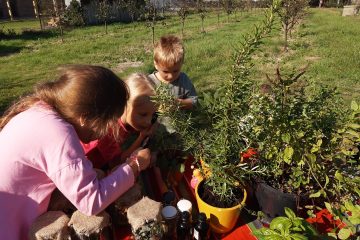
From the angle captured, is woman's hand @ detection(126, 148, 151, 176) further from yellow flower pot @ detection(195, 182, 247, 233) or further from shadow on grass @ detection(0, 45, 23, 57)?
shadow on grass @ detection(0, 45, 23, 57)

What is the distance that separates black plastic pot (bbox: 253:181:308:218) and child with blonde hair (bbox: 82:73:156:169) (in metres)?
0.84

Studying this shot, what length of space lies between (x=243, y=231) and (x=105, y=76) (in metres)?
1.11

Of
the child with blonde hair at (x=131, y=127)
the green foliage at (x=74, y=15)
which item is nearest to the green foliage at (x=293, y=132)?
the child with blonde hair at (x=131, y=127)

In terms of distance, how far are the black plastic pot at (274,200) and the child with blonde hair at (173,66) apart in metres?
1.30

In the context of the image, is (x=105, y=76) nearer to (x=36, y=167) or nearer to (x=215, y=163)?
(x=36, y=167)

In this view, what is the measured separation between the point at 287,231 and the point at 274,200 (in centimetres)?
64

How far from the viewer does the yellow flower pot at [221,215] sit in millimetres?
1670

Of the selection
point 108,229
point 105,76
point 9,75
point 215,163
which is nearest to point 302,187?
point 215,163

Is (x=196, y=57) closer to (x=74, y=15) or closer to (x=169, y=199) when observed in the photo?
(x=169, y=199)

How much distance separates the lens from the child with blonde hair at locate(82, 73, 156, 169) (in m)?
2.23

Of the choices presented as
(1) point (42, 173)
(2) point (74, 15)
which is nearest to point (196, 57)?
(1) point (42, 173)

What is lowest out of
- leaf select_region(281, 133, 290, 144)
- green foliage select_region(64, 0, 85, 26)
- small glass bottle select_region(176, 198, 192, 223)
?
green foliage select_region(64, 0, 85, 26)

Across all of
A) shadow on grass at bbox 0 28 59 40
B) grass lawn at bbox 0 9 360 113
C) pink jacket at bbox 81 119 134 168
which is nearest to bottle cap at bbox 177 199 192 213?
pink jacket at bbox 81 119 134 168

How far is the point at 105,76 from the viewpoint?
5.38ft
